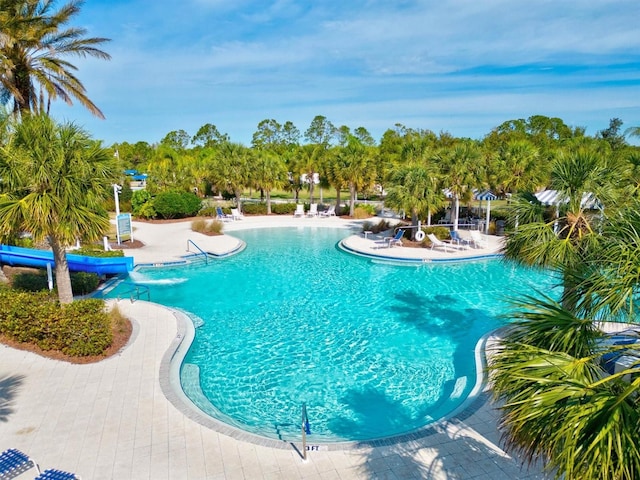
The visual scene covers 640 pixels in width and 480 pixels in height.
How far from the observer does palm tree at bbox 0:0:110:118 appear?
16.5m

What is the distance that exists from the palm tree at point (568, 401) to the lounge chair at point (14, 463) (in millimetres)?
6150

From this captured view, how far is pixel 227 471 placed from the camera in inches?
241

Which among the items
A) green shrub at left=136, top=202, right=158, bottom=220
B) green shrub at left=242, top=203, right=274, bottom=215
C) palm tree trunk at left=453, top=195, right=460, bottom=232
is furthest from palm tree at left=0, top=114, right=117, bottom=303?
green shrub at left=242, top=203, right=274, bottom=215

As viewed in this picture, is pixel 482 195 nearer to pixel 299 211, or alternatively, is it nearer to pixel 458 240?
pixel 458 240

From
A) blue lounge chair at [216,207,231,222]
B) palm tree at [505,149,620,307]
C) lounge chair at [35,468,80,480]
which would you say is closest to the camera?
lounge chair at [35,468,80,480]

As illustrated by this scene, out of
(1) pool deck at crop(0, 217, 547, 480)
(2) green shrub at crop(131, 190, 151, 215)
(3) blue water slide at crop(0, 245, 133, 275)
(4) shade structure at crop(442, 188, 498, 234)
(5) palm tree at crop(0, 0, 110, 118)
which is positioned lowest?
(1) pool deck at crop(0, 217, 547, 480)

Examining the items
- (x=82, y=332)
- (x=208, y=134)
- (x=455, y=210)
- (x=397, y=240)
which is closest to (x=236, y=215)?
(x=397, y=240)

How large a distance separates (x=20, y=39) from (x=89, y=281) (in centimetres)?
1008

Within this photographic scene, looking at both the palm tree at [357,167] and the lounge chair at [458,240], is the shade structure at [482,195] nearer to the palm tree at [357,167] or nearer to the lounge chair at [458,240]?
the lounge chair at [458,240]

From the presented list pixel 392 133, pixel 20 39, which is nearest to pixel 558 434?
pixel 20 39

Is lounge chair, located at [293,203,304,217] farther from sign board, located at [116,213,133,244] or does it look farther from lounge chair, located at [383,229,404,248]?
sign board, located at [116,213,133,244]

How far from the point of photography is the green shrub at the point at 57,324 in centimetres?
973

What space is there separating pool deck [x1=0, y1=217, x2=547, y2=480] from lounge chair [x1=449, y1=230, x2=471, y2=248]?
545 inches

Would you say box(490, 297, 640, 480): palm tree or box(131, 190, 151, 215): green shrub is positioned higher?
box(131, 190, 151, 215): green shrub
